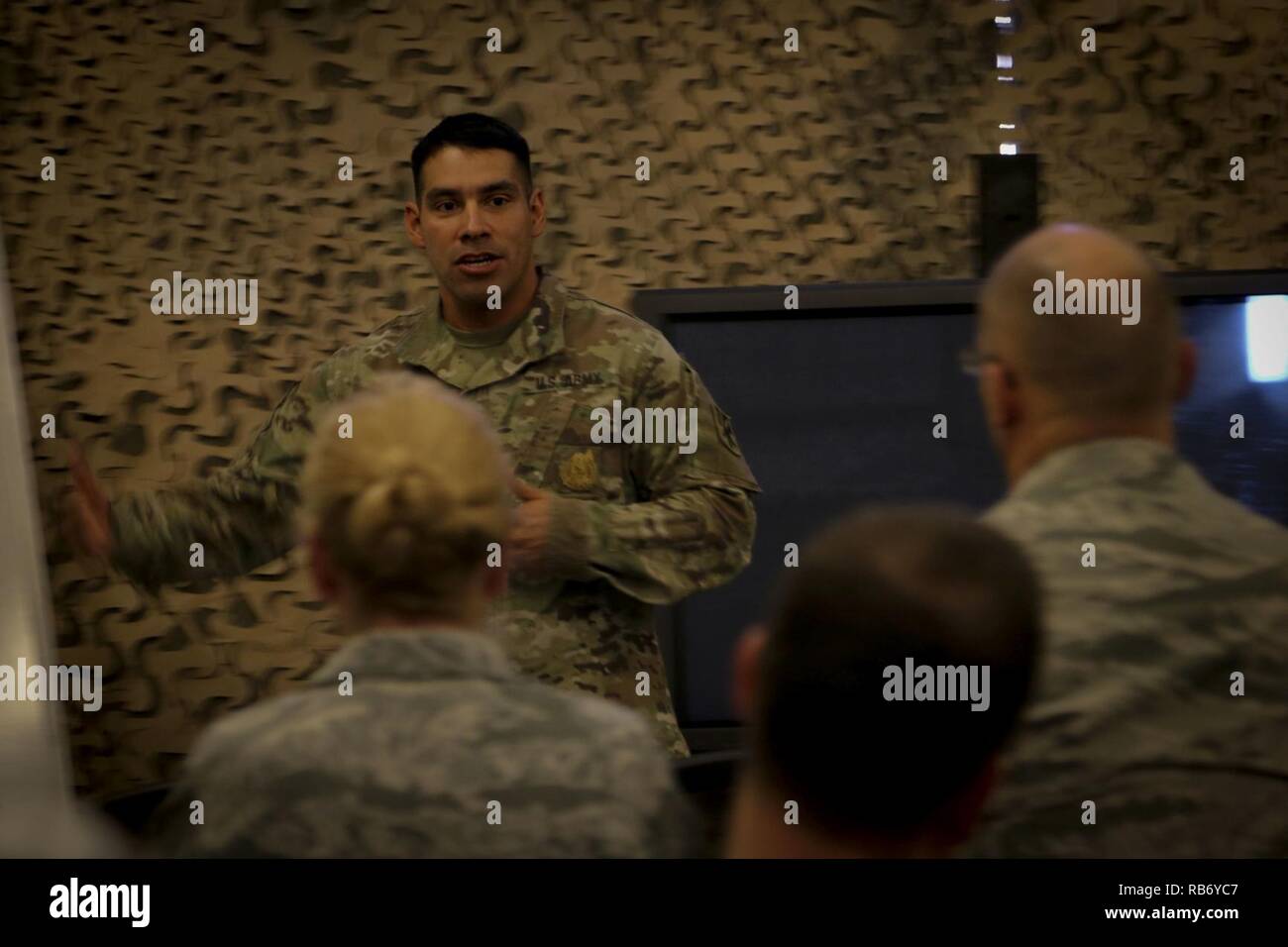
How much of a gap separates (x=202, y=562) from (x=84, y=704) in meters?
0.88

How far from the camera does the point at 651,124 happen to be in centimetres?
268

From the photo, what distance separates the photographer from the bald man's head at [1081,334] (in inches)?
49.3

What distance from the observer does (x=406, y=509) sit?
1.09m

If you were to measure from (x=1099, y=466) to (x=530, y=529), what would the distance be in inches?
27.3

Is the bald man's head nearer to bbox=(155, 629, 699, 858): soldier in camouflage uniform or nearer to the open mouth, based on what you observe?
bbox=(155, 629, 699, 858): soldier in camouflage uniform

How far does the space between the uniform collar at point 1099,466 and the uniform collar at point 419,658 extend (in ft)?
1.40

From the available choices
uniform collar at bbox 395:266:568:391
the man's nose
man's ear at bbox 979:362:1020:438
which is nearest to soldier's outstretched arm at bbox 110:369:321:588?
uniform collar at bbox 395:266:568:391

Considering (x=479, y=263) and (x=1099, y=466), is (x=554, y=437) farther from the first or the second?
(x=1099, y=466)

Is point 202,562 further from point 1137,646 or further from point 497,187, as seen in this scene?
point 1137,646

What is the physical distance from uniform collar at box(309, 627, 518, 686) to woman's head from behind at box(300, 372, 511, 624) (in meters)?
0.02

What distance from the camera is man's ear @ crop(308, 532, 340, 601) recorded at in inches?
44.0

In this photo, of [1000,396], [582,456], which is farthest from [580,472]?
[1000,396]

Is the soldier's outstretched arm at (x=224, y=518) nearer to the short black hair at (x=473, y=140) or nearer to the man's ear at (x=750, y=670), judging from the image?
the short black hair at (x=473, y=140)

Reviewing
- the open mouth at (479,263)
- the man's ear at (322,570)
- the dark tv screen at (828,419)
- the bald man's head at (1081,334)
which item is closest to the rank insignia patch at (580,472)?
the open mouth at (479,263)
